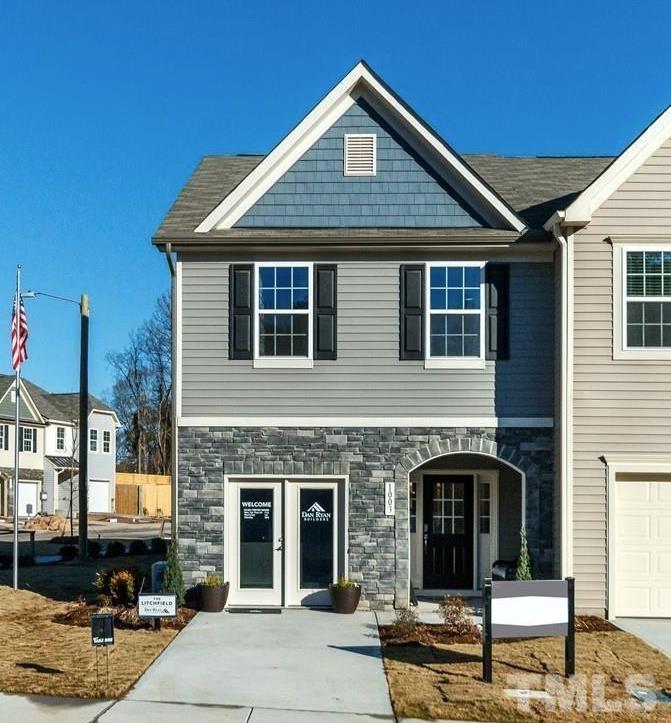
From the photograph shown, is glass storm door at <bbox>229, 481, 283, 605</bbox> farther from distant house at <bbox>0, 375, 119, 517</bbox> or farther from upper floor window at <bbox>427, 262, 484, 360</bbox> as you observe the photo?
distant house at <bbox>0, 375, 119, 517</bbox>

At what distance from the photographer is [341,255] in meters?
15.1

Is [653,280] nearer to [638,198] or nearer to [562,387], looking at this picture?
[638,198]

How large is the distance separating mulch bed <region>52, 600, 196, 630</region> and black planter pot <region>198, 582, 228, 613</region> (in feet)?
0.68

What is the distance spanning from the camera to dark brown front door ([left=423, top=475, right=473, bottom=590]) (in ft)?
56.1

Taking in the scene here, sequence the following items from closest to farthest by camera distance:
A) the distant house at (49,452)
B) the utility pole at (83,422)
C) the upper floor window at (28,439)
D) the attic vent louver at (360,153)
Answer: the attic vent louver at (360,153) → the utility pole at (83,422) → the distant house at (49,452) → the upper floor window at (28,439)

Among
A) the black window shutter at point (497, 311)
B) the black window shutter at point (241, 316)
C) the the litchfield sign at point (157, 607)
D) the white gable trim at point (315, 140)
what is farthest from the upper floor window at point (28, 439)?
the the litchfield sign at point (157, 607)

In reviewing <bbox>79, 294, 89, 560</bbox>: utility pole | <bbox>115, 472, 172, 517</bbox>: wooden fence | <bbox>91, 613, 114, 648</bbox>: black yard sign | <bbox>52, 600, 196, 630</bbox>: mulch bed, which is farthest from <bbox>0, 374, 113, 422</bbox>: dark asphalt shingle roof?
<bbox>91, 613, 114, 648</bbox>: black yard sign

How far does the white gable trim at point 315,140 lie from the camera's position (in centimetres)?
1498

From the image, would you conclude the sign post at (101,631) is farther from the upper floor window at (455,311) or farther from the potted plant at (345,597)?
the upper floor window at (455,311)

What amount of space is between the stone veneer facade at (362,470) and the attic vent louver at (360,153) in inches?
167

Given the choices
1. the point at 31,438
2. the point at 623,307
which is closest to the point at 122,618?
the point at 623,307

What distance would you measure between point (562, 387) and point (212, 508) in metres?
5.77

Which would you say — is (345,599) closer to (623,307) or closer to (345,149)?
(623,307)

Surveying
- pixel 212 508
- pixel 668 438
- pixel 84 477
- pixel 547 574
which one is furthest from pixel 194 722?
pixel 84 477
